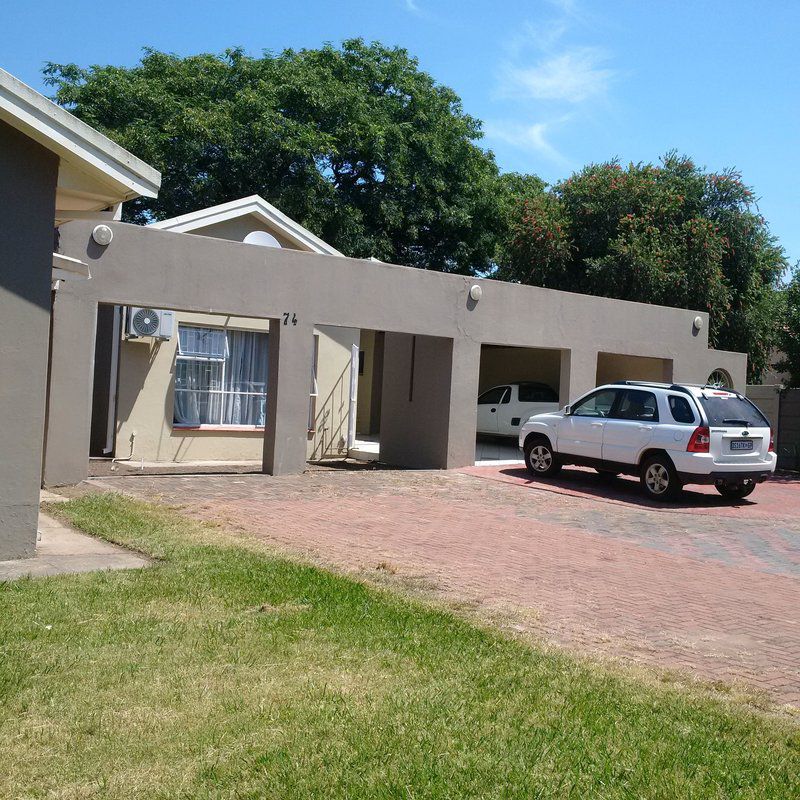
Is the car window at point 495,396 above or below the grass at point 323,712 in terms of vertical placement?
above

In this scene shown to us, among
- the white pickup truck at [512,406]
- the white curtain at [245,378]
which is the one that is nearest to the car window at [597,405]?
the white pickup truck at [512,406]

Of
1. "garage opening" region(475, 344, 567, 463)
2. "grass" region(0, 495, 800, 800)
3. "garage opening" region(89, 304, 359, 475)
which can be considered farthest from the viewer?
"garage opening" region(475, 344, 567, 463)

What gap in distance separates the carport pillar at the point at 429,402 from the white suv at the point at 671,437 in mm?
2012

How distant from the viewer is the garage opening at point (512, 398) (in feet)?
72.2

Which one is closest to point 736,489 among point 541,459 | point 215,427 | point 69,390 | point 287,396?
point 541,459

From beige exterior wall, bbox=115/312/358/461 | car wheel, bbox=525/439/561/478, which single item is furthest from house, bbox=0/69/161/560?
car wheel, bbox=525/439/561/478

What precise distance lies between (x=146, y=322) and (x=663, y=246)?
1662cm

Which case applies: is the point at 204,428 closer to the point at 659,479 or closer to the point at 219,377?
the point at 219,377

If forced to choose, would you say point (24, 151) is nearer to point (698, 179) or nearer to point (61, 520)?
point (61, 520)

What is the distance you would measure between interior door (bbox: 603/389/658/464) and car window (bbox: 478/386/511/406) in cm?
718

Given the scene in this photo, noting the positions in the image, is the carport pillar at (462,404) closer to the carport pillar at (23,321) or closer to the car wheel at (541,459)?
the car wheel at (541,459)

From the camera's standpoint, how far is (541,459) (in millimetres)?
16875

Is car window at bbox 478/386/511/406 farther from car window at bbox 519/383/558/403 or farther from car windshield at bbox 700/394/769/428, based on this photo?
car windshield at bbox 700/394/769/428

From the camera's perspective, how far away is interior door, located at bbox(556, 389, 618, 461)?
15797 millimetres
